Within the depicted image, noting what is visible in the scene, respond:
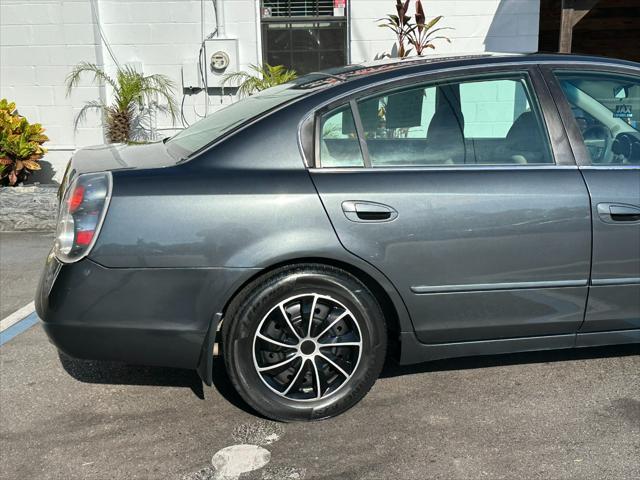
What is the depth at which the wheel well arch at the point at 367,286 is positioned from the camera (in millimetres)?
3141

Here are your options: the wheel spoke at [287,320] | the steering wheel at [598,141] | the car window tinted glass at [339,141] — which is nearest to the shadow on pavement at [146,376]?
the wheel spoke at [287,320]

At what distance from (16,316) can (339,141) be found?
2.86 metres

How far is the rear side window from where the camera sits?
3.35 m

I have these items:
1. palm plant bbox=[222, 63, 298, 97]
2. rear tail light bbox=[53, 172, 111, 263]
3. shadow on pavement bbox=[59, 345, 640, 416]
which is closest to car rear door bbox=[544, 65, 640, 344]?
shadow on pavement bbox=[59, 345, 640, 416]

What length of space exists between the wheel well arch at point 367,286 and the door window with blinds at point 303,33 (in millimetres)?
6033

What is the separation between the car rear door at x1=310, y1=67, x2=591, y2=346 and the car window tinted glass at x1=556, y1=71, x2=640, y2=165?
0.57 feet

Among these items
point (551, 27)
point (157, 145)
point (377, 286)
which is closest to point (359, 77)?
point (377, 286)

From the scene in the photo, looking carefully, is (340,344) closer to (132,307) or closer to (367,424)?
(367,424)

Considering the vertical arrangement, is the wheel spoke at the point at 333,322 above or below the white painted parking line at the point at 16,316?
above

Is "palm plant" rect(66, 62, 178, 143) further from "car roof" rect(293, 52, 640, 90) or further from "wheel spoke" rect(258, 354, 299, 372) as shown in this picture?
"wheel spoke" rect(258, 354, 299, 372)

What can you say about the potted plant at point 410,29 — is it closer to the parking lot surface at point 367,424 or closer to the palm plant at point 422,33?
the palm plant at point 422,33

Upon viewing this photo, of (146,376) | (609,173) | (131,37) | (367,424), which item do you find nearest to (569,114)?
(609,173)

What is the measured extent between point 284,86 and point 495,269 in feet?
4.97

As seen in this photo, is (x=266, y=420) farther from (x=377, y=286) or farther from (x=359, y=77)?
(x=359, y=77)
